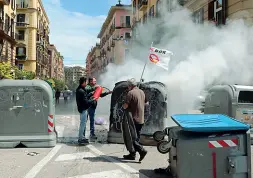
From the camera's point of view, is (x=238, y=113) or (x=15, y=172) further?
(x=238, y=113)

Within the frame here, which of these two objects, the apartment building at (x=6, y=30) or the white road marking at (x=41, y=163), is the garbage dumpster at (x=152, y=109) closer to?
the white road marking at (x=41, y=163)

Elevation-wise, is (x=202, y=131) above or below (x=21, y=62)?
below

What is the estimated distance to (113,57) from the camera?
52.0 meters

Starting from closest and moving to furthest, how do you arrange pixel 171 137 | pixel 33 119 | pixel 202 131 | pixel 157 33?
pixel 202 131 → pixel 171 137 → pixel 33 119 → pixel 157 33

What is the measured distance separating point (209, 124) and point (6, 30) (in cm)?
3231

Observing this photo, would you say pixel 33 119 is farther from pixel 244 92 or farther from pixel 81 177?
pixel 244 92

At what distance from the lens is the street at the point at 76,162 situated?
482 cm

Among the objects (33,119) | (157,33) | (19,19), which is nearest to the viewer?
(33,119)

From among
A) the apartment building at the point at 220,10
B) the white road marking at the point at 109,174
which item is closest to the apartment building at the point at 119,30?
the apartment building at the point at 220,10

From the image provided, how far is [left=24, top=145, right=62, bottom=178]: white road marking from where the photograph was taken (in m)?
4.82

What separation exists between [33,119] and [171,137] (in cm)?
404

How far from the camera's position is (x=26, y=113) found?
692 cm

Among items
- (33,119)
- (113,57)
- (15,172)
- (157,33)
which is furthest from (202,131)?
(113,57)

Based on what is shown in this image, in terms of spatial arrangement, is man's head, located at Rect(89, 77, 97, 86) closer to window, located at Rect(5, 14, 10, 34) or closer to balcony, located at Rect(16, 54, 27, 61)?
window, located at Rect(5, 14, 10, 34)
